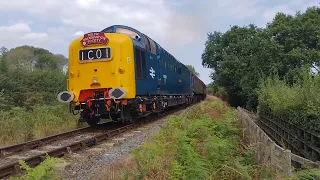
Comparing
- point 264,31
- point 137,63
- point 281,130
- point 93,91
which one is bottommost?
point 281,130

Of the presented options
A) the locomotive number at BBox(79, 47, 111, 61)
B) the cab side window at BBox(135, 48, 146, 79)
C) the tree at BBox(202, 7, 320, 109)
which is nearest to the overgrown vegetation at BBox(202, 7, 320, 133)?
the tree at BBox(202, 7, 320, 109)

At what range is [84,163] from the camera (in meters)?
8.00

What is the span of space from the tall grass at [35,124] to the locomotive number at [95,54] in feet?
9.83

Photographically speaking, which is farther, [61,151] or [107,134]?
[107,134]

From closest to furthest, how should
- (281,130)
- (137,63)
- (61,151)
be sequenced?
(61,151) < (137,63) < (281,130)

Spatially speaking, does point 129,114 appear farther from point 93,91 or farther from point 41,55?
point 41,55

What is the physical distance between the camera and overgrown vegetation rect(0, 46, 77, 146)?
520 inches

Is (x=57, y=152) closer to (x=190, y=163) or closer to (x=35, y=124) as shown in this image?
(x=190, y=163)

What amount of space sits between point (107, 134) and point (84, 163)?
4.10 metres

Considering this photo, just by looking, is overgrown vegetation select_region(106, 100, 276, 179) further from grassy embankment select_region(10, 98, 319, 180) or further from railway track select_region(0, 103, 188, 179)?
railway track select_region(0, 103, 188, 179)

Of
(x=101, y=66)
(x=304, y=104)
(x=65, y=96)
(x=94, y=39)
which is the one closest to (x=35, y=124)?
(x=65, y=96)

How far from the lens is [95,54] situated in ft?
43.8

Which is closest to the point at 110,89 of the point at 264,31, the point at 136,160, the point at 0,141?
the point at 0,141

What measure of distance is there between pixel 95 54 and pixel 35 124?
140 inches
